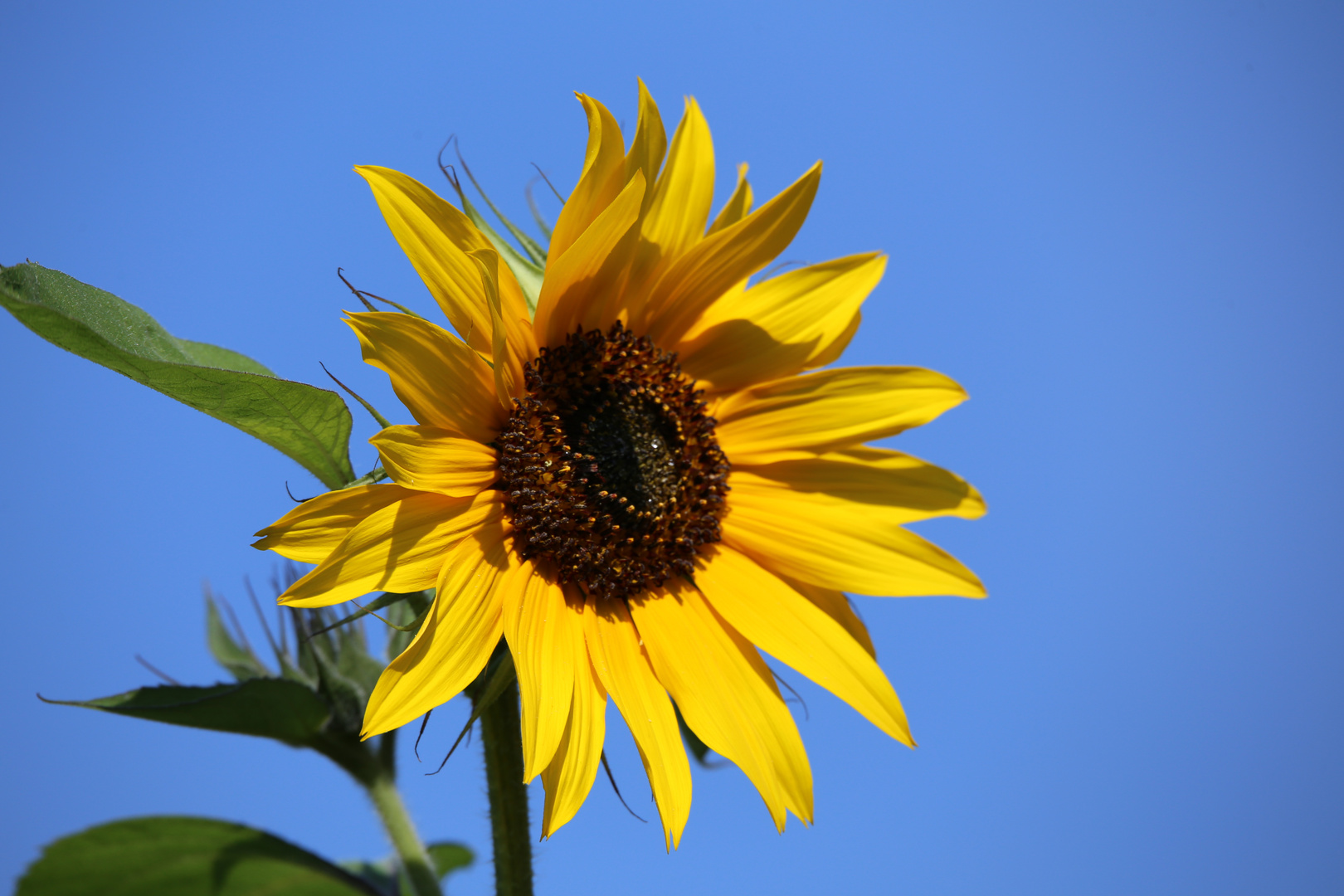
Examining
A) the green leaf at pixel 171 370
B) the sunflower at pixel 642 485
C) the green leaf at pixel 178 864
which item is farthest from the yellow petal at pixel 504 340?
the green leaf at pixel 178 864

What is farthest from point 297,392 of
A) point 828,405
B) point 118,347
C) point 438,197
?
point 828,405

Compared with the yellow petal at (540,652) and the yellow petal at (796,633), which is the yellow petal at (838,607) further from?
the yellow petal at (540,652)

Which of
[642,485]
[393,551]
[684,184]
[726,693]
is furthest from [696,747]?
[684,184]

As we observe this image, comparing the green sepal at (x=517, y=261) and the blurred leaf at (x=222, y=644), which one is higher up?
the green sepal at (x=517, y=261)

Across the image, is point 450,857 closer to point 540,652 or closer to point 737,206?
point 540,652

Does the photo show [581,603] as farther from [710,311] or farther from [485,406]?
[710,311]

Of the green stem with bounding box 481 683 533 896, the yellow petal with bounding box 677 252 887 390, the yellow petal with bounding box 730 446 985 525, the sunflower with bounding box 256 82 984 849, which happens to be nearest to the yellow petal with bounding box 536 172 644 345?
the sunflower with bounding box 256 82 984 849

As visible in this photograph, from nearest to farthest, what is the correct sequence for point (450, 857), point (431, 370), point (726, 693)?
point (431, 370) → point (726, 693) → point (450, 857)
